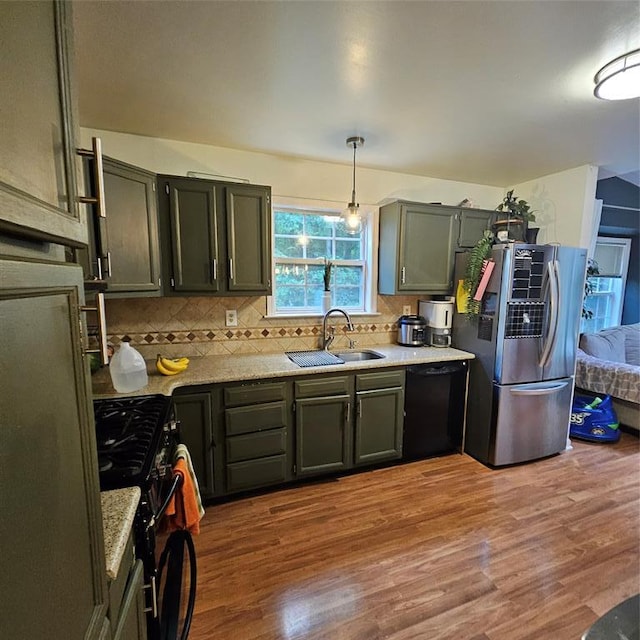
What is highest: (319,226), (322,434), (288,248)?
(319,226)

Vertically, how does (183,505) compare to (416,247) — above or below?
below

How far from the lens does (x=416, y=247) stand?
3018mm

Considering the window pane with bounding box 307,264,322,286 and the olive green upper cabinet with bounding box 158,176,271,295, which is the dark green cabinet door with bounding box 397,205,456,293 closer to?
the window pane with bounding box 307,264,322,286

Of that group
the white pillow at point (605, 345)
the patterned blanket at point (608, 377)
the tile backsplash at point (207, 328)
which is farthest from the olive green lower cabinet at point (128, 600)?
the white pillow at point (605, 345)

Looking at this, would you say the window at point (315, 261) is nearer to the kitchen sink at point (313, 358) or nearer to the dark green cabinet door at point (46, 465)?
the kitchen sink at point (313, 358)

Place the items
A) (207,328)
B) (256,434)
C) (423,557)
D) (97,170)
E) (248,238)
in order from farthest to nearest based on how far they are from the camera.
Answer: (207,328), (248,238), (256,434), (423,557), (97,170)

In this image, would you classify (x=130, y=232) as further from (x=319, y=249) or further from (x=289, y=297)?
(x=319, y=249)

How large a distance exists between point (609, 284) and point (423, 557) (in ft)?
15.1

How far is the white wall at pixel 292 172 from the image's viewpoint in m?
2.47

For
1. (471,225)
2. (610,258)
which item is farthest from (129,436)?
(610,258)

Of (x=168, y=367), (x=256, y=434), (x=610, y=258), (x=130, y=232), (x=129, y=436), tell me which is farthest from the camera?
(x=610, y=258)

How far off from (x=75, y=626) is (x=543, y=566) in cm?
220

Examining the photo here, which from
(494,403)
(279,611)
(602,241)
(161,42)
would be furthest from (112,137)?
(602,241)

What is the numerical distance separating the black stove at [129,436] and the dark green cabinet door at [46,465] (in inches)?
21.1
